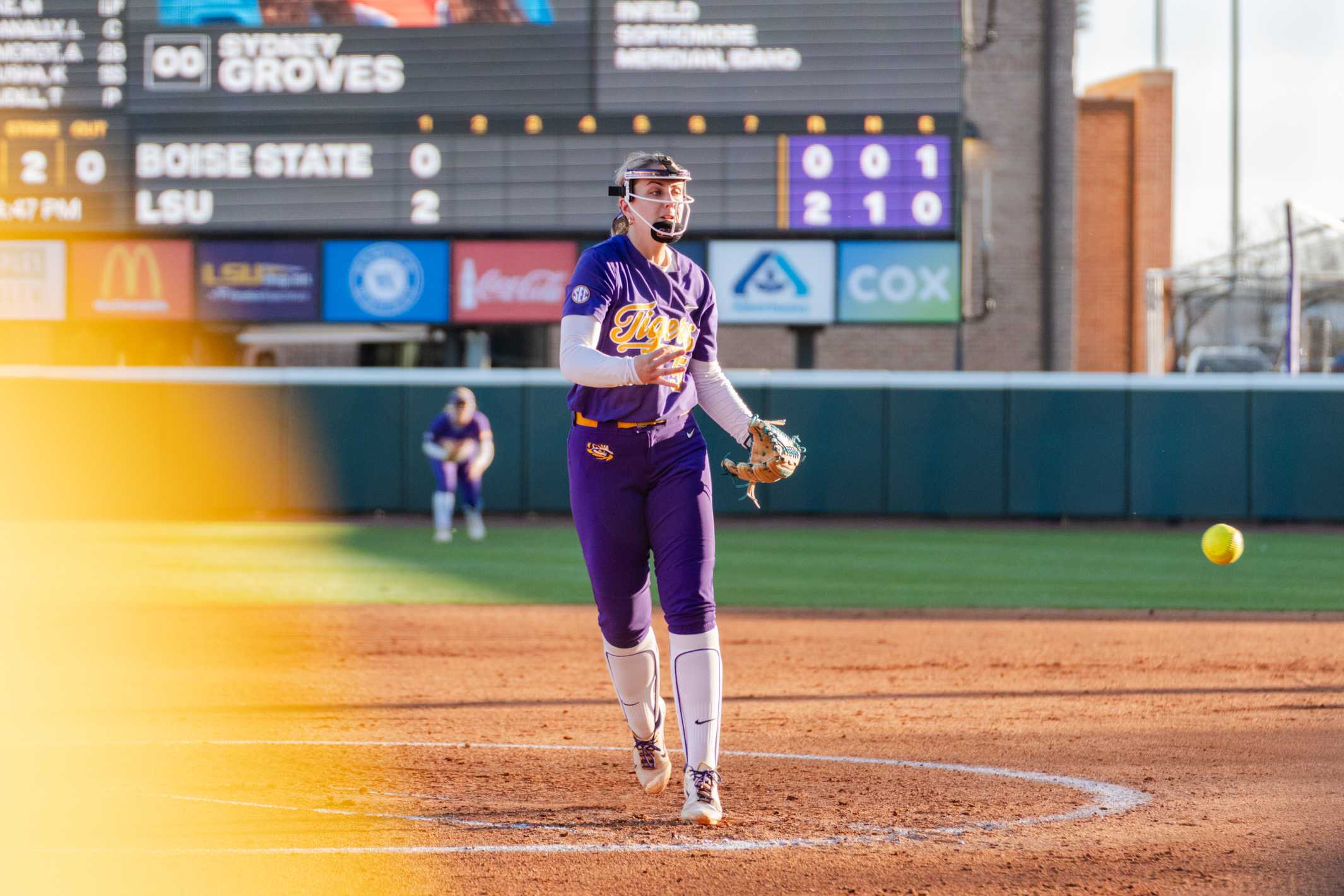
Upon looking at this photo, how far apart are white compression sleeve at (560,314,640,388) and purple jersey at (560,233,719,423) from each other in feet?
0.14

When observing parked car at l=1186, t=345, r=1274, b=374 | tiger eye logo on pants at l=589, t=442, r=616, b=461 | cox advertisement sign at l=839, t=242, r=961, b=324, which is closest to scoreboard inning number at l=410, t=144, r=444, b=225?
cox advertisement sign at l=839, t=242, r=961, b=324

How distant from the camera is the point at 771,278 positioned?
17703 millimetres

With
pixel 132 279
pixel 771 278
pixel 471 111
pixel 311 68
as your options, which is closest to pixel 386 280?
pixel 471 111

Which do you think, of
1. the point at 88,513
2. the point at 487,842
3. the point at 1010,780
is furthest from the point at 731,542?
the point at 487,842

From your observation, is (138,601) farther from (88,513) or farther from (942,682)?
(88,513)

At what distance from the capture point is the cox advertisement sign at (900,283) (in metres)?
17.5

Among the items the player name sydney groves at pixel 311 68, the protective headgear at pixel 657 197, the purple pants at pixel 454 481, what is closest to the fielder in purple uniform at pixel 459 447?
the purple pants at pixel 454 481

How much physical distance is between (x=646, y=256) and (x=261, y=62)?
1385 centimetres

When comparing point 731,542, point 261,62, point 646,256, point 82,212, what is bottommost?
point 731,542

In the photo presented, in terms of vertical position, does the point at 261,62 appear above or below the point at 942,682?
above

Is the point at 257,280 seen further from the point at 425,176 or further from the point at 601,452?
the point at 601,452

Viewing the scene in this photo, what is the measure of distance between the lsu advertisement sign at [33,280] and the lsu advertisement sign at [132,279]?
156 millimetres

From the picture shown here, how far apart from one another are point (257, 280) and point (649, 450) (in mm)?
14609

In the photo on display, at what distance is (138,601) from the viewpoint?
11391 mm
